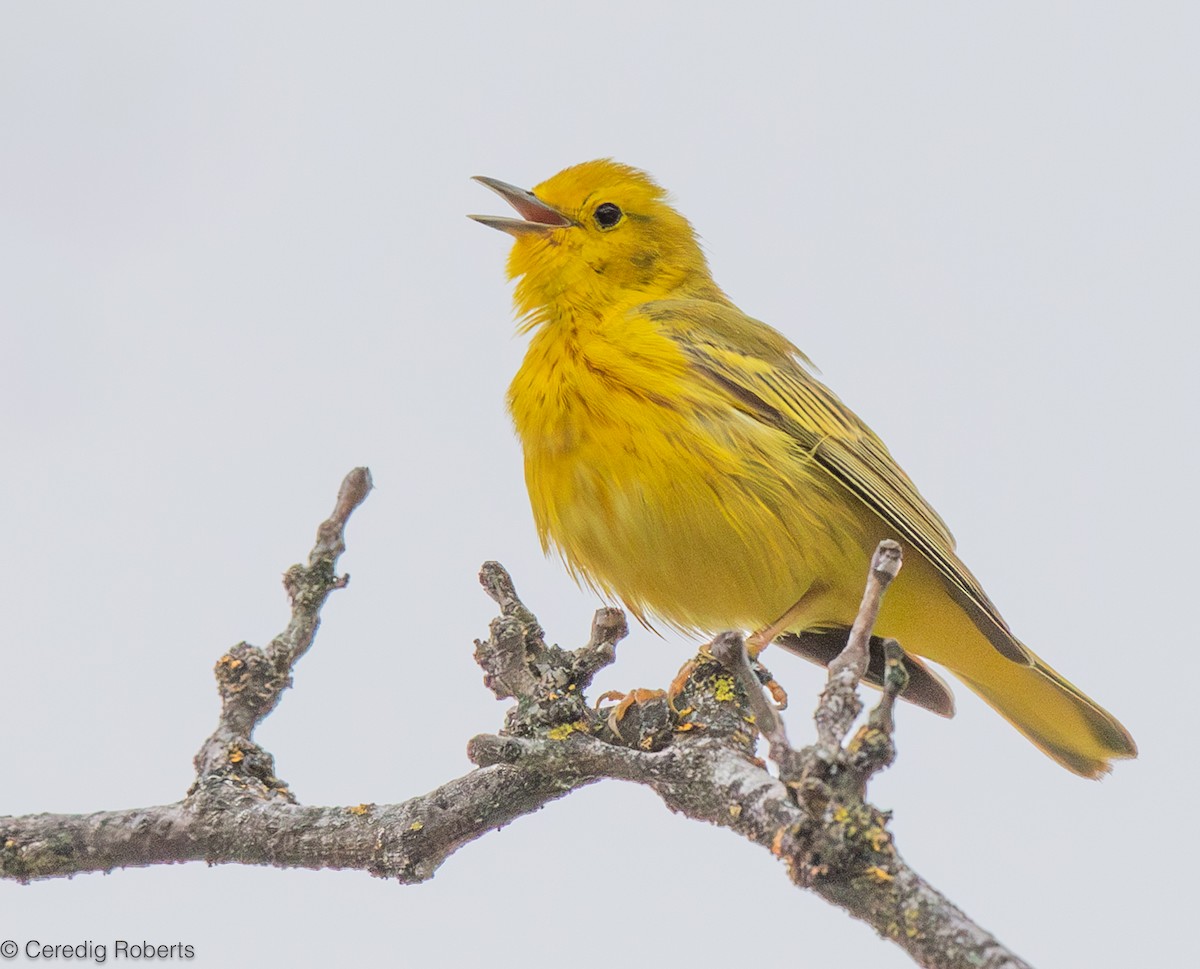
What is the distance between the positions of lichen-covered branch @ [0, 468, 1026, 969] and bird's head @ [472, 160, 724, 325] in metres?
1.45

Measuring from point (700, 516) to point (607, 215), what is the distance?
5.17ft

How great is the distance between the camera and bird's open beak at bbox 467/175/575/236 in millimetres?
5035

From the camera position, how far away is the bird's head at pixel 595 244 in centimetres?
487

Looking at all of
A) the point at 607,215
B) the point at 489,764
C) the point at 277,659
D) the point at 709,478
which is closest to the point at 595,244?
the point at 607,215

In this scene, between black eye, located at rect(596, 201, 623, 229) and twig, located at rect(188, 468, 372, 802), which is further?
black eye, located at rect(596, 201, 623, 229)

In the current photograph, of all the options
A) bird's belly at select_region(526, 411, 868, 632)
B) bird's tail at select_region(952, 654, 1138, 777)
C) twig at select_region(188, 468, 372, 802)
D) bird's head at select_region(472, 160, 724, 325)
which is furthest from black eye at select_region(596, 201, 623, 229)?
bird's tail at select_region(952, 654, 1138, 777)

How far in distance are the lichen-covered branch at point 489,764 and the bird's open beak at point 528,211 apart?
1.67 meters

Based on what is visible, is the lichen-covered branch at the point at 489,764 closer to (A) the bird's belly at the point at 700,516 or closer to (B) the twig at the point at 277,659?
(B) the twig at the point at 277,659

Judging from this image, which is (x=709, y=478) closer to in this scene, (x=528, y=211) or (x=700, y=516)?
(x=700, y=516)

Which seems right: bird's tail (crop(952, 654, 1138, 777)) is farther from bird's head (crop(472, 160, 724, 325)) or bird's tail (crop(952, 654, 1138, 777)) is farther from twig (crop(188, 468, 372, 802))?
twig (crop(188, 468, 372, 802))

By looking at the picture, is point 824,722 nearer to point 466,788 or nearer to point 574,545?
point 466,788

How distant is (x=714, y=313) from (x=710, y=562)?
114 cm

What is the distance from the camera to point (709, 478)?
4148 mm

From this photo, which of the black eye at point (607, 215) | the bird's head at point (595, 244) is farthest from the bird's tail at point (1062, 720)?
the black eye at point (607, 215)
